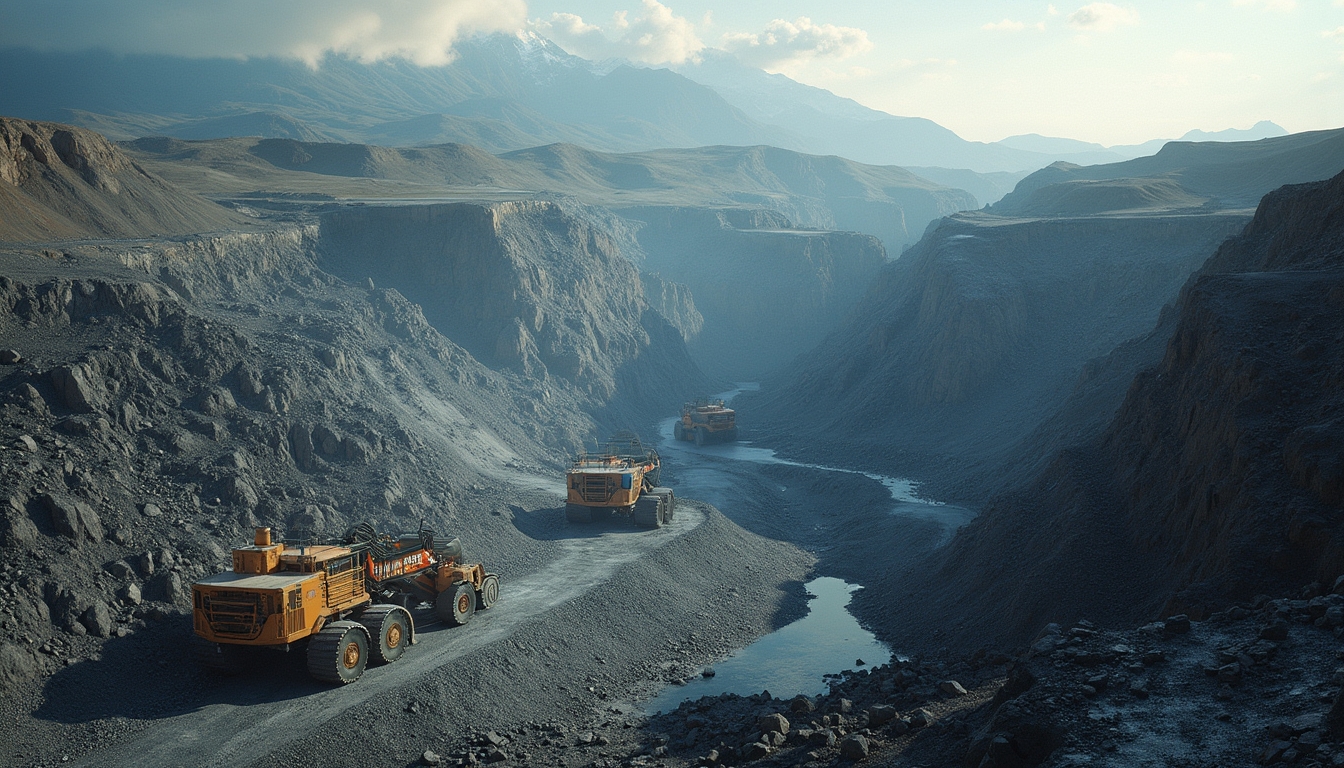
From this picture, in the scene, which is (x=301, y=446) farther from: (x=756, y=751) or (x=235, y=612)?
(x=756, y=751)

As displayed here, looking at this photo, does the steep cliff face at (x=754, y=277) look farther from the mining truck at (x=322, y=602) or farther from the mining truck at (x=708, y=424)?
the mining truck at (x=322, y=602)

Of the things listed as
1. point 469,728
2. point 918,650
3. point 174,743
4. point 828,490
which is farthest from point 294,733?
point 828,490

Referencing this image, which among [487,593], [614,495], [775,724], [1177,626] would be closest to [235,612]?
[487,593]

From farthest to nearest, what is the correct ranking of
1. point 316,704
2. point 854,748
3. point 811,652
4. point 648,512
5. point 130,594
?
point 648,512
point 811,652
point 130,594
point 316,704
point 854,748

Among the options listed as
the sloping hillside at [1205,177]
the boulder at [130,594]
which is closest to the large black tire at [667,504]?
the boulder at [130,594]

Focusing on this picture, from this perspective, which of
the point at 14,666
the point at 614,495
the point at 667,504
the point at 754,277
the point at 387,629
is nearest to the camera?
the point at 14,666

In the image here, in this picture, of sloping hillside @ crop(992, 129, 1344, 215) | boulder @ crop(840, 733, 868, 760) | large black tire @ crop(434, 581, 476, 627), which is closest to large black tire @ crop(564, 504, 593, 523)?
large black tire @ crop(434, 581, 476, 627)

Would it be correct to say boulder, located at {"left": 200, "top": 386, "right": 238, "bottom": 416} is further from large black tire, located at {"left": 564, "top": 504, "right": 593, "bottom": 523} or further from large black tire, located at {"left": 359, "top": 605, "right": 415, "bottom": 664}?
large black tire, located at {"left": 564, "top": 504, "right": 593, "bottom": 523}
